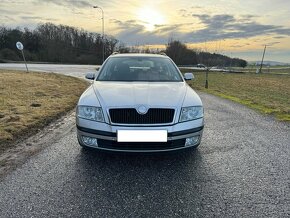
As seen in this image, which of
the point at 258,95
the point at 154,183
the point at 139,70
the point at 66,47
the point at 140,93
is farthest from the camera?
the point at 66,47

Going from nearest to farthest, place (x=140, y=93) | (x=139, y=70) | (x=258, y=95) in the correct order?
1. (x=140, y=93)
2. (x=139, y=70)
3. (x=258, y=95)

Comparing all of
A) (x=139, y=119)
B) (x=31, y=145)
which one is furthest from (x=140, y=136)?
(x=31, y=145)

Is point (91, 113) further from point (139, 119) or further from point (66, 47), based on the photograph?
point (66, 47)

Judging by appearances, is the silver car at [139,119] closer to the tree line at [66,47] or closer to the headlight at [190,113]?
the headlight at [190,113]

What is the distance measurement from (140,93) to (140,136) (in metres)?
0.77

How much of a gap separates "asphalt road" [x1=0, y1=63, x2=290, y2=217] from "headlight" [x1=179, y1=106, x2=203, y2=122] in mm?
530

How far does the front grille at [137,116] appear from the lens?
343 cm

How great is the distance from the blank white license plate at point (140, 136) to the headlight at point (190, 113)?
40 centimetres

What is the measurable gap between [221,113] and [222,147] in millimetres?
3397

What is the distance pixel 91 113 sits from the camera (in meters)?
3.60

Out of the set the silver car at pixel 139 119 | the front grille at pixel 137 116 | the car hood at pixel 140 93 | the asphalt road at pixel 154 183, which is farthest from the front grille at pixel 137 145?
the car hood at pixel 140 93

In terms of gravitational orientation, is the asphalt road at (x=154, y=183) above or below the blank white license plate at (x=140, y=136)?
below

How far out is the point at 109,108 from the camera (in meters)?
3.50

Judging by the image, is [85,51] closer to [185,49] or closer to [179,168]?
[185,49]
